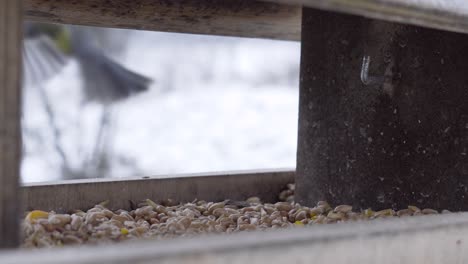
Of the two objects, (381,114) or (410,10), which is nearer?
(410,10)

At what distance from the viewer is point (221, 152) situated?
776cm

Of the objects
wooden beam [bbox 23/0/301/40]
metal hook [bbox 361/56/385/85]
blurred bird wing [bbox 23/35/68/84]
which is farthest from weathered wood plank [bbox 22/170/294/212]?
blurred bird wing [bbox 23/35/68/84]

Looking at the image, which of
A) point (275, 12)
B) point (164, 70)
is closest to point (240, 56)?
point (164, 70)

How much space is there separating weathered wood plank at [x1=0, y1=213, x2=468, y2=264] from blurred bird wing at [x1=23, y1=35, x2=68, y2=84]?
12.7 feet

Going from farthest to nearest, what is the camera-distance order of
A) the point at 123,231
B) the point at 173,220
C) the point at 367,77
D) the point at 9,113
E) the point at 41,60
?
Answer: 1. the point at 41,60
2. the point at 367,77
3. the point at 173,220
4. the point at 123,231
5. the point at 9,113

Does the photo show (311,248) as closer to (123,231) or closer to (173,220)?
(123,231)

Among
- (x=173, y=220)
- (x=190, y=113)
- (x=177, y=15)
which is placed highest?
(x=177, y=15)

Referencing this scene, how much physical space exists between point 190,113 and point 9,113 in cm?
682

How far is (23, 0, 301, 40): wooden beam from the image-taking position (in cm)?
186

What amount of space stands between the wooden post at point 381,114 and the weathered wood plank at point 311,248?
0.48 m

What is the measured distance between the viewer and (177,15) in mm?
2018

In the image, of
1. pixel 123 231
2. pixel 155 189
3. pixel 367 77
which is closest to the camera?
pixel 123 231

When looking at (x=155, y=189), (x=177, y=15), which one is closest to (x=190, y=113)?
(x=155, y=189)

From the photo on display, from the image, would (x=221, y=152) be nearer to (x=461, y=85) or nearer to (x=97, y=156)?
(x=97, y=156)
